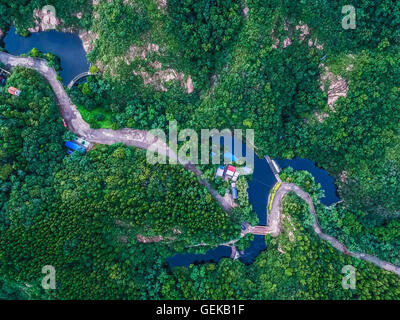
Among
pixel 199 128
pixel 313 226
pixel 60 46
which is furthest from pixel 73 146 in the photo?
pixel 313 226

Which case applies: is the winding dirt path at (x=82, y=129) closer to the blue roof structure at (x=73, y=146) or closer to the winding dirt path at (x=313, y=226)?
the blue roof structure at (x=73, y=146)

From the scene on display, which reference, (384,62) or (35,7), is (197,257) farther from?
(35,7)

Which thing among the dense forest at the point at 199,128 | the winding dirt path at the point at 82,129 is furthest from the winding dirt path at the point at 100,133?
the dense forest at the point at 199,128

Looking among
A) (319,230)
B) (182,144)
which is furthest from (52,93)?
(319,230)

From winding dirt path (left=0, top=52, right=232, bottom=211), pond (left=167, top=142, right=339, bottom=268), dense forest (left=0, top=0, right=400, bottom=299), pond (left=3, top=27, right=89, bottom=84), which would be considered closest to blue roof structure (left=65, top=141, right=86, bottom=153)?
dense forest (left=0, top=0, right=400, bottom=299)

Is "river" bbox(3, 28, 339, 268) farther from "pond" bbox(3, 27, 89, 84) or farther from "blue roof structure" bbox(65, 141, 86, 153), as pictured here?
"blue roof structure" bbox(65, 141, 86, 153)

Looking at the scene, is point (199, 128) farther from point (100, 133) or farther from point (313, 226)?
point (313, 226)
